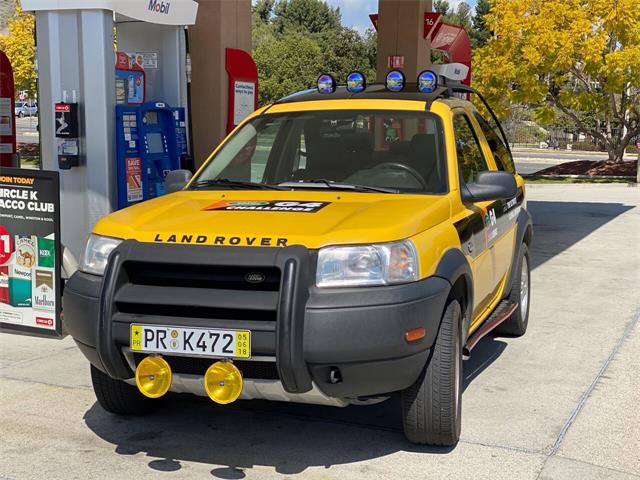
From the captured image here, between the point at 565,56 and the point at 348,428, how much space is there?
21.9 m

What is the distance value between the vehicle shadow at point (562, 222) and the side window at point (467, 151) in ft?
15.0

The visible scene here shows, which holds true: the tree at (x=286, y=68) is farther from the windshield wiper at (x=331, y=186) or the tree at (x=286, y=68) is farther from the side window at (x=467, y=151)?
the windshield wiper at (x=331, y=186)

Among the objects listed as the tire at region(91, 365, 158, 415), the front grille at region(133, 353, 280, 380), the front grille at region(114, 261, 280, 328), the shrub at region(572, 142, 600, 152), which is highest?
the front grille at region(114, 261, 280, 328)

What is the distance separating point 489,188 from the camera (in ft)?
15.6

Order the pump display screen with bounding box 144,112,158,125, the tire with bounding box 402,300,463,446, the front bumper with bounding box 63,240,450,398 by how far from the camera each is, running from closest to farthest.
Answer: the front bumper with bounding box 63,240,450,398 < the tire with bounding box 402,300,463,446 < the pump display screen with bounding box 144,112,158,125

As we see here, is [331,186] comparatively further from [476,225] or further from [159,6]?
[159,6]

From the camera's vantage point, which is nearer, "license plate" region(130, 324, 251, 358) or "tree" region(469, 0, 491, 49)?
"license plate" region(130, 324, 251, 358)

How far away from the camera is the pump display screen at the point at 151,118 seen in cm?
823

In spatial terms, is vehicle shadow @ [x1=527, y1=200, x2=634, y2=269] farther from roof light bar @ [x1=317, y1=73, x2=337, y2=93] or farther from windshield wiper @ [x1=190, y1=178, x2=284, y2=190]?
windshield wiper @ [x1=190, y1=178, x2=284, y2=190]

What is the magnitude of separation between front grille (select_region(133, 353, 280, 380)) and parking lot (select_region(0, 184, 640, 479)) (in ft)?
1.71

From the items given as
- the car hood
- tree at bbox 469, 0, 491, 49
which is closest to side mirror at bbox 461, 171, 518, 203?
the car hood

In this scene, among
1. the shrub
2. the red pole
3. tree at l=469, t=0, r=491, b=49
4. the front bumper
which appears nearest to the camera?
the front bumper

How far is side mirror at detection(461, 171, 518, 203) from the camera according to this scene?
4758 mm

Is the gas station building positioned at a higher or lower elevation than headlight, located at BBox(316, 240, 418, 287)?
higher
